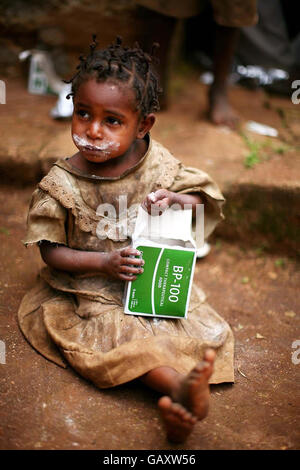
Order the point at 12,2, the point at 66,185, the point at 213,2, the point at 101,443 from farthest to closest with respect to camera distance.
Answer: the point at 12,2, the point at 213,2, the point at 66,185, the point at 101,443

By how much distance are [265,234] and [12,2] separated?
2430 mm

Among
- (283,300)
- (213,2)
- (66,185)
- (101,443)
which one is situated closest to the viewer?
(101,443)

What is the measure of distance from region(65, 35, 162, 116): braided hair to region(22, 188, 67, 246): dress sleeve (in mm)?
427

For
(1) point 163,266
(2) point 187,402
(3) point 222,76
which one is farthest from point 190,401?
(3) point 222,76

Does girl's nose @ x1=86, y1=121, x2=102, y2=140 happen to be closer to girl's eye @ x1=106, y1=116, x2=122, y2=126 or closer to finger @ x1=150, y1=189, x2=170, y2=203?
girl's eye @ x1=106, y1=116, x2=122, y2=126

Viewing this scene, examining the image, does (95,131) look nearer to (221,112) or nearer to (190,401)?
(190,401)

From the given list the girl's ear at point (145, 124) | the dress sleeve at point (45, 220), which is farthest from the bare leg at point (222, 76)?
the dress sleeve at point (45, 220)

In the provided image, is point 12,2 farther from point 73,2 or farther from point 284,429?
point 284,429

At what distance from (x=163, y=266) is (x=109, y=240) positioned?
279 millimetres

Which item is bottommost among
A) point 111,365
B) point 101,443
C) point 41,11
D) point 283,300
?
point 283,300

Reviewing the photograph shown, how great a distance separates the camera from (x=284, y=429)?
180 centimetres

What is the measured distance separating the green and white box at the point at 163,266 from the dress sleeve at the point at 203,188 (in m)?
0.19

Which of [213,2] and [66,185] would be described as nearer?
[66,185]

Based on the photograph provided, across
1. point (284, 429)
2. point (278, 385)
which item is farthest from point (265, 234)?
point (284, 429)
